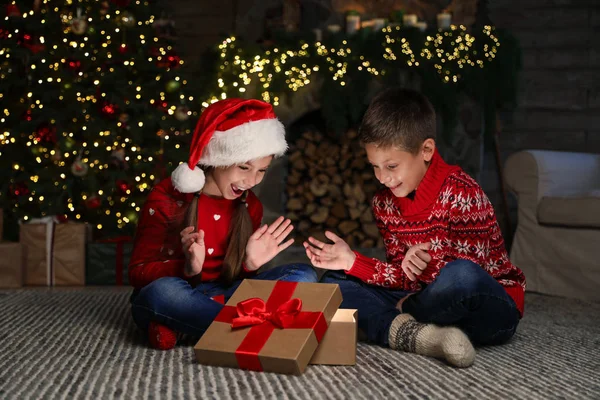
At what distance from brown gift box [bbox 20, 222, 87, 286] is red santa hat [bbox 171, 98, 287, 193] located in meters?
1.57

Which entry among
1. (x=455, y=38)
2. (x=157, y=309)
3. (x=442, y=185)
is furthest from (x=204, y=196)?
(x=455, y=38)

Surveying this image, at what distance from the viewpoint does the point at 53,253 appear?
10.1 feet

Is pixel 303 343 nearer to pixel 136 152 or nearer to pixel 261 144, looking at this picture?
pixel 261 144

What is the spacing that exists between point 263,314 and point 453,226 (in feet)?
1.81

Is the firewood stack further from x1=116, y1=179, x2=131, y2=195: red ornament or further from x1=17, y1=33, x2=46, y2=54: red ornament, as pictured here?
x1=17, y1=33, x2=46, y2=54: red ornament

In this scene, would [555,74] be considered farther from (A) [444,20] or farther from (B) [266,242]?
(B) [266,242]

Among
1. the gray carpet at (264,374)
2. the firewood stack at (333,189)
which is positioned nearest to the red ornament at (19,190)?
the firewood stack at (333,189)

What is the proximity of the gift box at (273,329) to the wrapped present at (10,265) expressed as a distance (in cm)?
188

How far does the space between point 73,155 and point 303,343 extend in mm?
2479

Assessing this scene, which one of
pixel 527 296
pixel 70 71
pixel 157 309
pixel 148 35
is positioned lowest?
pixel 527 296

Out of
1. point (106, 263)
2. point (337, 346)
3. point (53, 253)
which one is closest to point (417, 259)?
point (337, 346)

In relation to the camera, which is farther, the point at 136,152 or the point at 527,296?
the point at 136,152

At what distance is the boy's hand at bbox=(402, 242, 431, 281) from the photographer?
157 centimetres

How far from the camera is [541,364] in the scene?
1477 mm
